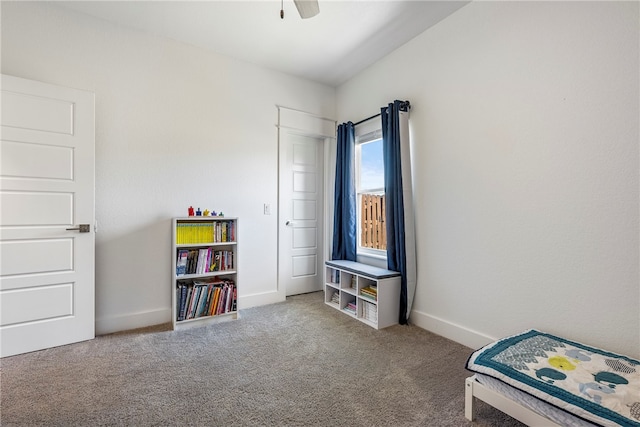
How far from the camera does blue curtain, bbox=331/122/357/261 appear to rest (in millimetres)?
3551

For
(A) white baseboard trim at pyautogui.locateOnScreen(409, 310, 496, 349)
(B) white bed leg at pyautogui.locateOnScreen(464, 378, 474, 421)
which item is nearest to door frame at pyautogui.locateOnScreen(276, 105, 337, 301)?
(A) white baseboard trim at pyautogui.locateOnScreen(409, 310, 496, 349)

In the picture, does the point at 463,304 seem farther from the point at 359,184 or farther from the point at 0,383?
the point at 0,383

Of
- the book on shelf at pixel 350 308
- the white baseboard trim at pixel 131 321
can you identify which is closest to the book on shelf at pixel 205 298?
the white baseboard trim at pixel 131 321

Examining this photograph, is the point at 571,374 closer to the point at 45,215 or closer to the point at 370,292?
the point at 370,292

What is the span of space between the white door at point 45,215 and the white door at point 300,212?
1888mm

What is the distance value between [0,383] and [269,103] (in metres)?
3.25

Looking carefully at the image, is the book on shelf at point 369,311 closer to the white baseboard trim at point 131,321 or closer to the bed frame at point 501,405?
the bed frame at point 501,405

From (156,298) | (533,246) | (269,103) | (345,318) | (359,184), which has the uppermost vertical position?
(269,103)

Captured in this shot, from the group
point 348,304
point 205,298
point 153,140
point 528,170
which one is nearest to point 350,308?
point 348,304

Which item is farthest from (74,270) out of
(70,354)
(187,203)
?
(187,203)

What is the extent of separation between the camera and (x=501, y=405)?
142cm

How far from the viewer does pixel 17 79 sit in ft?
7.07

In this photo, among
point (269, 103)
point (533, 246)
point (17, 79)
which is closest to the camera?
point (533, 246)

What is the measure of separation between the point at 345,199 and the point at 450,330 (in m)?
1.81
